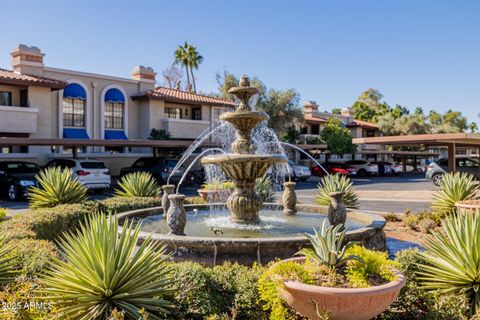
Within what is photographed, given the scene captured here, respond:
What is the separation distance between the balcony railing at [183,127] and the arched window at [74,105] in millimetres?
6168

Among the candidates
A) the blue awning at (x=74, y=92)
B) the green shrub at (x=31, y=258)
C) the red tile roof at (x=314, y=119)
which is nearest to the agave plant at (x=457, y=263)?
the green shrub at (x=31, y=258)

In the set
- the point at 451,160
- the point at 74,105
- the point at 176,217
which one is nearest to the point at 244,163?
the point at 176,217

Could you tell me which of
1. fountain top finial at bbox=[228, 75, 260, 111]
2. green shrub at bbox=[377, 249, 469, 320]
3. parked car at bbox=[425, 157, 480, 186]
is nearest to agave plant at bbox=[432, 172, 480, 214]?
fountain top finial at bbox=[228, 75, 260, 111]

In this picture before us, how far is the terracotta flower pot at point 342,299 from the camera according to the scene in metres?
4.30

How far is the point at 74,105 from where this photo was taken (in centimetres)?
3209

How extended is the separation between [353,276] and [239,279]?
1465mm

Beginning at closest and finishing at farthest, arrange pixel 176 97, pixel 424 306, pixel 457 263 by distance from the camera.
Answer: pixel 424 306 < pixel 457 263 < pixel 176 97

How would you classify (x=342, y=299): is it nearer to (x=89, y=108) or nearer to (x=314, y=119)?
(x=89, y=108)

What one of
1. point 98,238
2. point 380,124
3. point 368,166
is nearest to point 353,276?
point 98,238

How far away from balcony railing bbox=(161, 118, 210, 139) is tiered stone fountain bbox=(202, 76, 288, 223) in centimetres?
2546

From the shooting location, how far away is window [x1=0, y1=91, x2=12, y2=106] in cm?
2836

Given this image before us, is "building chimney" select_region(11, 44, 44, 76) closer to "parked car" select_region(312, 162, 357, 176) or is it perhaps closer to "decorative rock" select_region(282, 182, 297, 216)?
"decorative rock" select_region(282, 182, 297, 216)

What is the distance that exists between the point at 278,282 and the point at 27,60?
96.4 ft

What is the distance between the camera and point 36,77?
94.6ft
